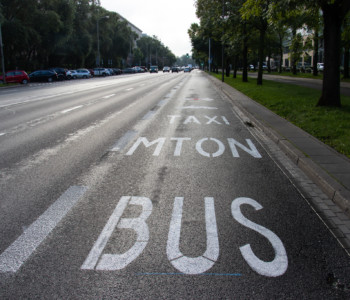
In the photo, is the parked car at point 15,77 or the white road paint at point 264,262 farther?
the parked car at point 15,77

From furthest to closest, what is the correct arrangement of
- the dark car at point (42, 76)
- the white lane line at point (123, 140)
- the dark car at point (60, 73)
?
the dark car at point (60, 73) < the dark car at point (42, 76) < the white lane line at point (123, 140)

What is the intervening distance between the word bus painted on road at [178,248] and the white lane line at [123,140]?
135 inches

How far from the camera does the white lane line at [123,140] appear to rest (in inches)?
317

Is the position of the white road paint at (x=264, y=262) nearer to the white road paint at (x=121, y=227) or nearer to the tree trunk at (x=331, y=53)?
the white road paint at (x=121, y=227)

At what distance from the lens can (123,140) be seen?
8.94 meters

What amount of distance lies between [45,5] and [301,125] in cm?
5207

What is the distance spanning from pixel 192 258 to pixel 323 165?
3646 millimetres

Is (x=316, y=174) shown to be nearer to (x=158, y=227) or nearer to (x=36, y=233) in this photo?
(x=158, y=227)

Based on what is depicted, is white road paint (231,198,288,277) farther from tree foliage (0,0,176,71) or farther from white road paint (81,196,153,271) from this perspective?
tree foliage (0,0,176,71)

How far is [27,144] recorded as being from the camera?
8.53m

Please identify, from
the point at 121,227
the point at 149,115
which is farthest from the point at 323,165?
the point at 149,115

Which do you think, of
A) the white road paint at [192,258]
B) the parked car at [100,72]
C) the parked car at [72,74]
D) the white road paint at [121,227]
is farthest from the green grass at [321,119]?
the parked car at [100,72]

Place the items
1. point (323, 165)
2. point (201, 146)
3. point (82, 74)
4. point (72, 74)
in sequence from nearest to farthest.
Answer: point (323, 165) < point (201, 146) < point (72, 74) < point (82, 74)

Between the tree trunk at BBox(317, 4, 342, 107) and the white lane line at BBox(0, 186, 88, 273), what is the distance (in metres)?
11.7
